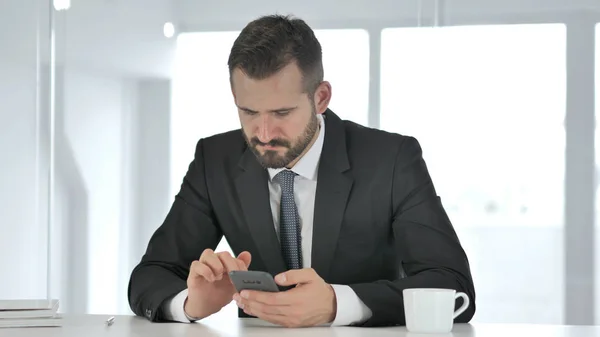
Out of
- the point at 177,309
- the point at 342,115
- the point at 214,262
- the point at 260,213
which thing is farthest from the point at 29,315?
the point at 342,115

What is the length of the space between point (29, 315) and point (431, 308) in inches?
34.5

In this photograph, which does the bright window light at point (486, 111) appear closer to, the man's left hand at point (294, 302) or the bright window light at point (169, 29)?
the bright window light at point (169, 29)

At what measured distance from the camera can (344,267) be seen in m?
2.47

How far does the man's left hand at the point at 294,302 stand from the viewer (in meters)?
1.92

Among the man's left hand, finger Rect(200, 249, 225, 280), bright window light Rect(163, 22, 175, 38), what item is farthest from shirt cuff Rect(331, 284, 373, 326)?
bright window light Rect(163, 22, 175, 38)

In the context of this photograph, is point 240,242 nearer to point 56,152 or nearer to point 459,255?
point 459,255

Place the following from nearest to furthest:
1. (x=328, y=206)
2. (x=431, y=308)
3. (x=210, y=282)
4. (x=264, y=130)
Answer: (x=431, y=308), (x=210, y=282), (x=264, y=130), (x=328, y=206)

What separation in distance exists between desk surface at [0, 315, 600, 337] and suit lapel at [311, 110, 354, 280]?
0.42 metres

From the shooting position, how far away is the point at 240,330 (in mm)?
1879

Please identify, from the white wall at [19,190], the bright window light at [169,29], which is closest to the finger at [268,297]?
the bright window light at [169,29]

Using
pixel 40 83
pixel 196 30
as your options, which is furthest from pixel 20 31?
pixel 196 30

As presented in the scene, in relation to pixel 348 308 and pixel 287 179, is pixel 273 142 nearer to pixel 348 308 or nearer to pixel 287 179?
pixel 287 179

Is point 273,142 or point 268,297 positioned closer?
point 268,297

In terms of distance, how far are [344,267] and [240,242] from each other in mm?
295
